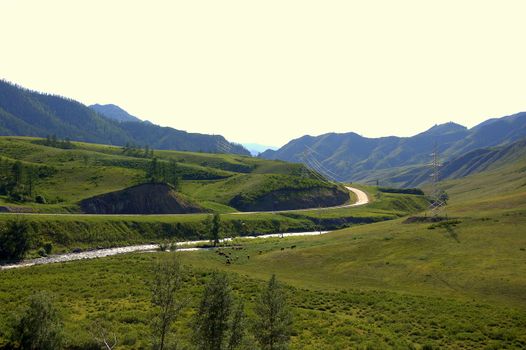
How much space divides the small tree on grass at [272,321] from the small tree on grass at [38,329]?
811 inches

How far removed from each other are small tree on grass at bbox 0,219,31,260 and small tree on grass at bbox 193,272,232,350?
8219cm

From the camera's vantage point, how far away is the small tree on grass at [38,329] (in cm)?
4162

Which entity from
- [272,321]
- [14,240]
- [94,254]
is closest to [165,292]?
[272,321]

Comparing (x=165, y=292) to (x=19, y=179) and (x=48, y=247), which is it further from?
(x=19, y=179)

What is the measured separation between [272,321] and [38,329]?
23.6m

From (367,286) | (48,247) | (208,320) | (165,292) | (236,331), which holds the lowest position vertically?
(367,286)

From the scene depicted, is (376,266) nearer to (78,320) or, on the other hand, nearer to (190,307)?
(190,307)

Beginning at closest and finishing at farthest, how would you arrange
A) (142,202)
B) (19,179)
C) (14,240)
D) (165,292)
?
(165,292), (14,240), (19,179), (142,202)

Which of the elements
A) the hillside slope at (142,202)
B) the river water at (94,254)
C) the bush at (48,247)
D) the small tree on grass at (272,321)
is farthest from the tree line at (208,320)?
the hillside slope at (142,202)

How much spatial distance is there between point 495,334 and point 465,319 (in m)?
5.03

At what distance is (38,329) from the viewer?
137 ft

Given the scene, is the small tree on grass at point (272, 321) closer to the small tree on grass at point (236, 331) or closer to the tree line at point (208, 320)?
the tree line at point (208, 320)

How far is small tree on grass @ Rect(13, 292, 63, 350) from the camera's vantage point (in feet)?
137

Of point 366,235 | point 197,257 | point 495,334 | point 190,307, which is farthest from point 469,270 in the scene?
point 197,257
